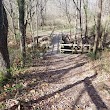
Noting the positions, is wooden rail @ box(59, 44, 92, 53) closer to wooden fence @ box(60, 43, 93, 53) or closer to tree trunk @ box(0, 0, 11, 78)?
wooden fence @ box(60, 43, 93, 53)

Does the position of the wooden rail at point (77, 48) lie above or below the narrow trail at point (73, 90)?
above

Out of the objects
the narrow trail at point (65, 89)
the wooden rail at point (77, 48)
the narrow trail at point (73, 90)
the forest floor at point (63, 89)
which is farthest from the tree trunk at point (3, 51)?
the wooden rail at point (77, 48)

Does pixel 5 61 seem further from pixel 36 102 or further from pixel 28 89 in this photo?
→ pixel 36 102

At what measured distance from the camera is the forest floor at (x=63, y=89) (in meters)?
8.35

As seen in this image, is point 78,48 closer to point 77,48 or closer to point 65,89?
point 77,48

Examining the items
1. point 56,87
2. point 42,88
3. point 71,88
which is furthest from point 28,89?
point 71,88

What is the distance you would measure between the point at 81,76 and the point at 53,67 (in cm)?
291

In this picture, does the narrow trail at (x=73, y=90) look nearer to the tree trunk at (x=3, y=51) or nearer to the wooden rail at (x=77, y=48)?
the tree trunk at (x=3, y=51)

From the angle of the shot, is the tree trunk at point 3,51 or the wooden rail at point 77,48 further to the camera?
the wooden rail at point 77,48

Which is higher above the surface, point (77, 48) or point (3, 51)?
point (3, 51)

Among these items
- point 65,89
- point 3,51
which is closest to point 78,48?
point 65,89

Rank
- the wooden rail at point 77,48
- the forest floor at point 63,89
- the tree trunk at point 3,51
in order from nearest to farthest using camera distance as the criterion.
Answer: the forest floor at point 63,89, the tree trunk at point 3,51, the wooden rail at point 77,48

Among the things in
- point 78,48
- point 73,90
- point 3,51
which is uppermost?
point 3,51

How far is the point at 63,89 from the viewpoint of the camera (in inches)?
386
